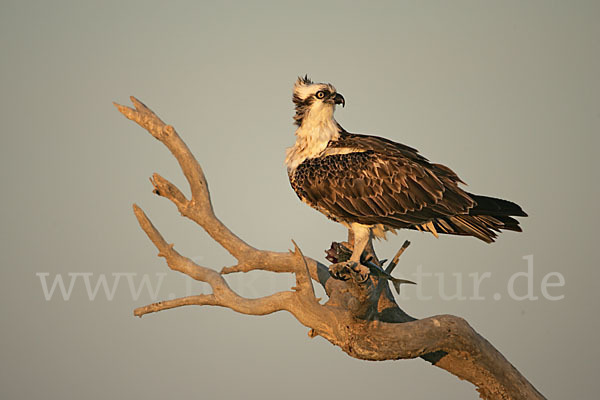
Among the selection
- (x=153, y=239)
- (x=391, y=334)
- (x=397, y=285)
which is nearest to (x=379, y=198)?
(x=397, y=285)

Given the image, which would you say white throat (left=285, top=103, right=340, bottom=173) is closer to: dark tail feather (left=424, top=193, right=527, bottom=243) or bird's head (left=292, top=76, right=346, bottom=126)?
bird's head (left=292, top=76, right=346, bottom=126)

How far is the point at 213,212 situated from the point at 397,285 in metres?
2.30

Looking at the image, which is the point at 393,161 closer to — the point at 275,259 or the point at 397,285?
the point at 397,285

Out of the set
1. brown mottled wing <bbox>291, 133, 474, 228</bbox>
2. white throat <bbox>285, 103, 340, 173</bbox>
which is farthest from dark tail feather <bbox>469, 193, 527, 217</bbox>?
white throat <bbox>285, 103, 340, 173</bbox>

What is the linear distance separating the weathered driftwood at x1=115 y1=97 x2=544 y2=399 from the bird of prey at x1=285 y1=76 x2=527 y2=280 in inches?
23.3

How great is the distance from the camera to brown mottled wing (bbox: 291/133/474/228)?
7738 millimetres

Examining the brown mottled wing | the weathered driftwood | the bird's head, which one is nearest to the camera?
the weathered driftwood

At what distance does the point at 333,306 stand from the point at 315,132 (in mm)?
2025

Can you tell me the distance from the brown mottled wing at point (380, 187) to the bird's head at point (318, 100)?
0.51m

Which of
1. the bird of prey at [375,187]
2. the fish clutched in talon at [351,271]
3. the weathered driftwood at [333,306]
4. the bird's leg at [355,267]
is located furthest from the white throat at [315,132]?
the fish clutched in talon at [351,271]

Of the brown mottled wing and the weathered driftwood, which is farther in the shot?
the brown mottled wing

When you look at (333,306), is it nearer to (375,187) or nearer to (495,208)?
(375,187)

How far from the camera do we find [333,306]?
7656mm

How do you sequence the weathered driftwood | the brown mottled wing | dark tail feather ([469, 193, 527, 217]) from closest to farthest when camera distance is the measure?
1. the weathered driftwood
2. dark tail feather ([469, 193, 527, 217])
3. the brown mottled wing
